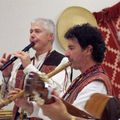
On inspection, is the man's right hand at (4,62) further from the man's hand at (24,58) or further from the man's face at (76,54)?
the man's face at (76,54)

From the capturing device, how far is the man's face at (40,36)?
2281mm

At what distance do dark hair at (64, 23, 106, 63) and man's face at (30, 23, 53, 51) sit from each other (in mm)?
674

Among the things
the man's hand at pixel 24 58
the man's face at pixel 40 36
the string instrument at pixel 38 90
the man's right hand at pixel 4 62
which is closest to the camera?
the string instrument at pixel 38 90

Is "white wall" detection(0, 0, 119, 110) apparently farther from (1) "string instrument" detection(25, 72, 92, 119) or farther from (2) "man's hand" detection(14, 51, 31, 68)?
(1) "string instrument" detection(25, 72, 92, 119)

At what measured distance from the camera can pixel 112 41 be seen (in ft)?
10.8

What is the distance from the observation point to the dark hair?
1599 mm

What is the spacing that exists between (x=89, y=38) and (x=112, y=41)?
1.72 metres

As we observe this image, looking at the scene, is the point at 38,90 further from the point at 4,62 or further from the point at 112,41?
the point at 112,41

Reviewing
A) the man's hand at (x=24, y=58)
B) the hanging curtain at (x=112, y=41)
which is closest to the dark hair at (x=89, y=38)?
the man's hand at (x=24, y=58)

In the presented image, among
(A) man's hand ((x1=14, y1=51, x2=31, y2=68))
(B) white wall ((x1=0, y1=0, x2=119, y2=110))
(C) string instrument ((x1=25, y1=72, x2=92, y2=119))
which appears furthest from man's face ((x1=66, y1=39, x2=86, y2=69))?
(B) white wall ((x1=0, y1=0, x2=119, y2=110))

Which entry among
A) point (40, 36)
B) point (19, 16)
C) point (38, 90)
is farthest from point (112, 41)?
point (38, 90)

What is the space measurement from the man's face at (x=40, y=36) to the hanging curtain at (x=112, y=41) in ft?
3.34

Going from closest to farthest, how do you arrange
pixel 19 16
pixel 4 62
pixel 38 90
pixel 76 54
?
pixel 38 90
pixel 76 54
pixel 4 62
pixel 19 16

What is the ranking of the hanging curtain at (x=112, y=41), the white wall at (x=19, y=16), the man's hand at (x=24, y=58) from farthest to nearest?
1. the hanging curtain at (x=112, y=41)
2. the white wall at (x=19, y=16)
3. the man's hand at (x=24, y=58)
